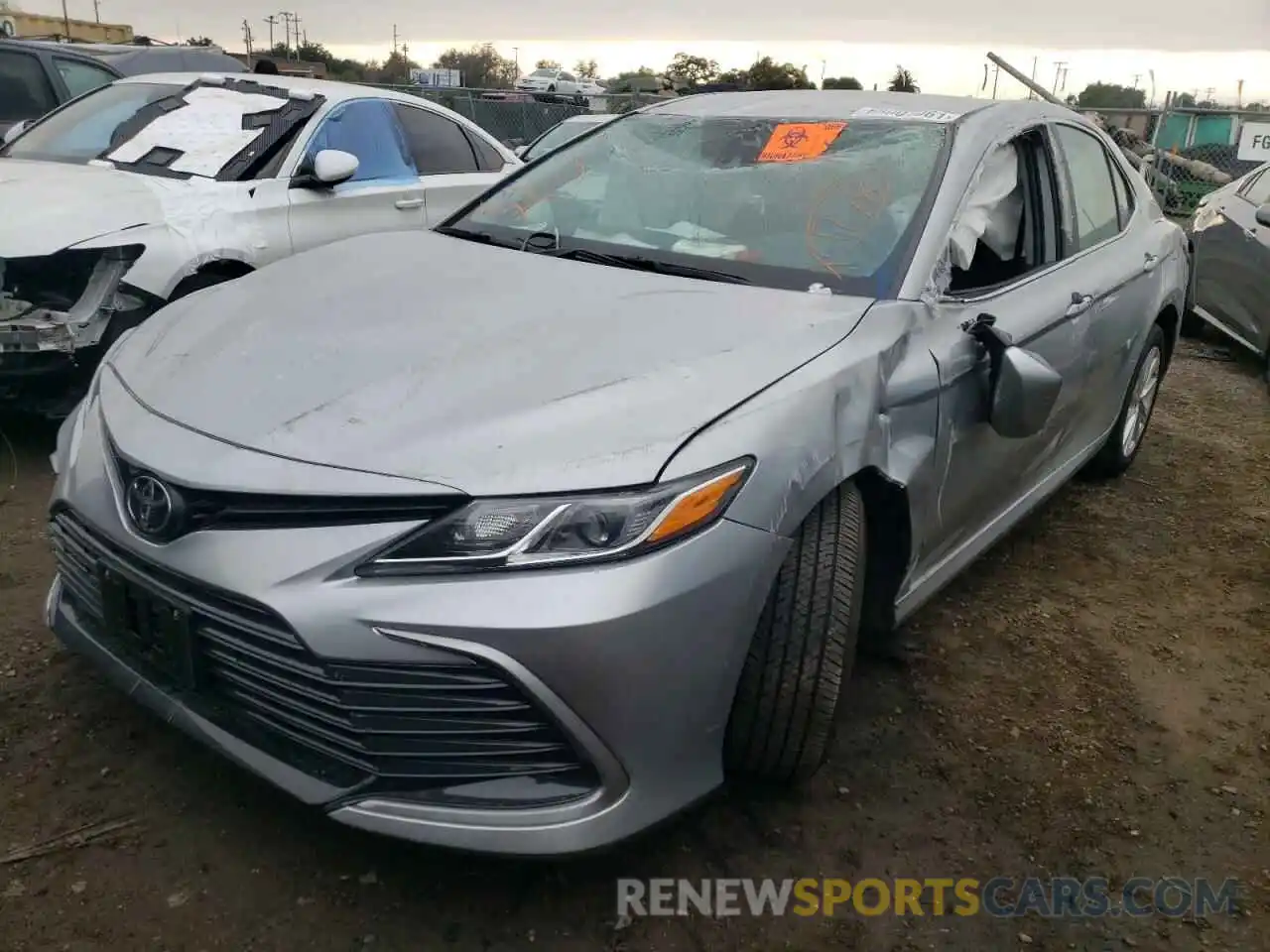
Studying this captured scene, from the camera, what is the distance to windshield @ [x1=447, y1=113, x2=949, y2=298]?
2.83m

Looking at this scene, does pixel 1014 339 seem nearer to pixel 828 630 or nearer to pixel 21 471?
pixel 828 630

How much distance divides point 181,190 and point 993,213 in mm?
3387

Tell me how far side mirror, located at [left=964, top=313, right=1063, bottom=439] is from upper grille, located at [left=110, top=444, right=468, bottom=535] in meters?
1.56

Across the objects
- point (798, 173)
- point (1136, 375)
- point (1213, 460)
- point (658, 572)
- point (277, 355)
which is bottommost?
point (1213, 460)

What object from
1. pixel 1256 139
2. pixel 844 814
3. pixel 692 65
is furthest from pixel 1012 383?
pixel 692 65

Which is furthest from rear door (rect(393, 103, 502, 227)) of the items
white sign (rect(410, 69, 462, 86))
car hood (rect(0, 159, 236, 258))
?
white sign (rect(410, 69, 462, 86))

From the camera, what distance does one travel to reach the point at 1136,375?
14.8ft

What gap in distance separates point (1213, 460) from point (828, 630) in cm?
408

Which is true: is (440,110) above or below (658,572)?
above

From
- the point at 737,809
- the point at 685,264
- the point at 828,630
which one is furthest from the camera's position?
the point at 685,264

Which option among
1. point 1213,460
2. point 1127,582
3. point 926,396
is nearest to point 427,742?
point 926,396

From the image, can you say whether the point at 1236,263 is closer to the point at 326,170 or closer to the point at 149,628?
the point at 326,170

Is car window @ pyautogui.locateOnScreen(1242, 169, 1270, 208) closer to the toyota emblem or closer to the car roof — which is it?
the car roof

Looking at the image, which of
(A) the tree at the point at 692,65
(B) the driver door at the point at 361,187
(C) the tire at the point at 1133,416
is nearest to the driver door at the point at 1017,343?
(C) the tire at the point at 1133,416
